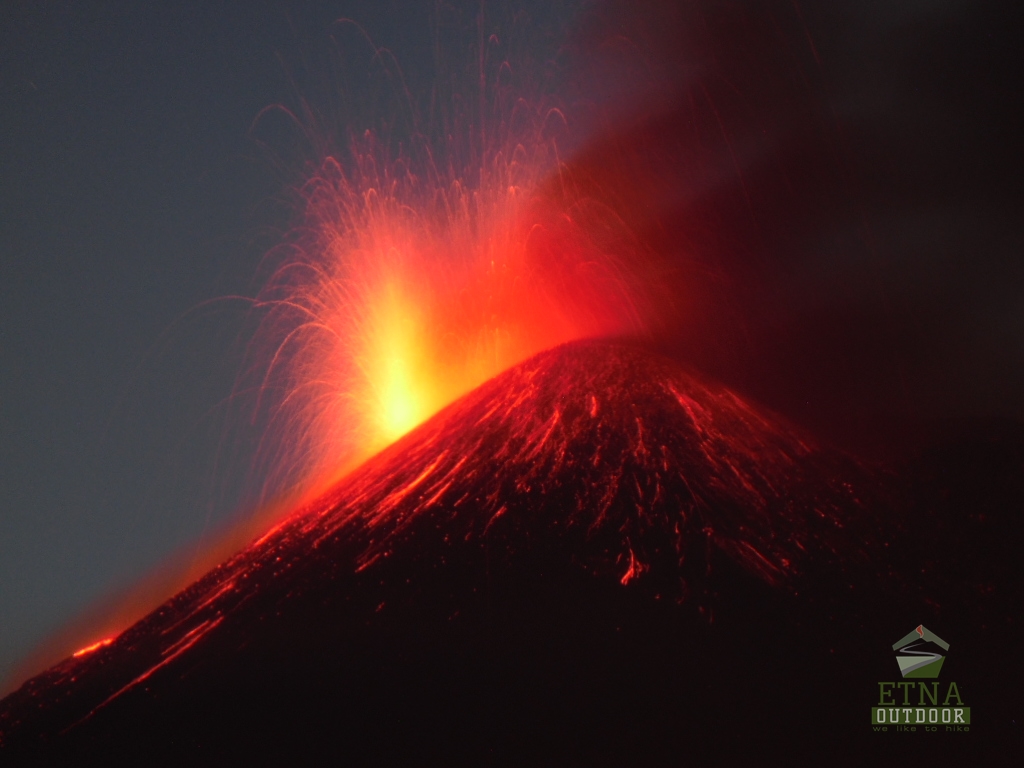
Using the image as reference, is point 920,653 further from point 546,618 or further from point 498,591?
point 498,591

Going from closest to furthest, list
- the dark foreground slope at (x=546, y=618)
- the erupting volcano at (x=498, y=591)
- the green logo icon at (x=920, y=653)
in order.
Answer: the dark foreground slope at (x=546, y=618)
the erupting volcano at (x=498, y=591)
the green logo icon at (x=920, y=653)

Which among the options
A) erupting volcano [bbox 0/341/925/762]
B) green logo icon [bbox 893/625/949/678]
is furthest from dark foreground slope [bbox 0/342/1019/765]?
green logo icon [bbox 893/625/949/678]

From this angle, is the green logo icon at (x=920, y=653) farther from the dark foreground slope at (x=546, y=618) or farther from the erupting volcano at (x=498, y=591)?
the erupting volcano at (x=498, y=591)

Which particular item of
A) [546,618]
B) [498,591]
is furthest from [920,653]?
[498,591]

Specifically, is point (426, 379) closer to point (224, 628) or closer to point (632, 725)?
point (224, 628)

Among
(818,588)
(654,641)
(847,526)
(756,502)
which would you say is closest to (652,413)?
(756,502)

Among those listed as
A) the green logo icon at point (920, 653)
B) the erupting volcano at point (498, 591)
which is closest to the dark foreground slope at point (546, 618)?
the erupting volcano at point (498, 591)

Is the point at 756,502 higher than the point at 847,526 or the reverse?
higher
